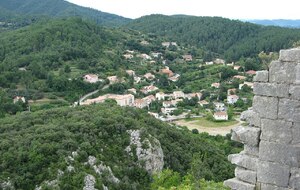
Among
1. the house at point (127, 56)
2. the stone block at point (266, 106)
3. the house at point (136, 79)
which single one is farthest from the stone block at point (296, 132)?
the house at point (127, 56)

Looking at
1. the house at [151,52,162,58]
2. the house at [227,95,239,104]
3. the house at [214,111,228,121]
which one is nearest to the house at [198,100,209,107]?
the house at [227,95,239,104]

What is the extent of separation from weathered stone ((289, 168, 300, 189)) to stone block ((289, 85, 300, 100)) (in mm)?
937

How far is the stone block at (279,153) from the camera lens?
529 cm

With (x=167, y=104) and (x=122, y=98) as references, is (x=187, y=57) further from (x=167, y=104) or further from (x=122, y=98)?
(x=122, y=98)

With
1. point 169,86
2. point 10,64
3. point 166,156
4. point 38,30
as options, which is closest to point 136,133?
point 166,156

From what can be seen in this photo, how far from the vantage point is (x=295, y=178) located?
→ 5273mm

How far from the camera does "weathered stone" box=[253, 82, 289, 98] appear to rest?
533cm

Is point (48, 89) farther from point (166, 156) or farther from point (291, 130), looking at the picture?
point (291, 130)

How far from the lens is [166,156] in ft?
97.1

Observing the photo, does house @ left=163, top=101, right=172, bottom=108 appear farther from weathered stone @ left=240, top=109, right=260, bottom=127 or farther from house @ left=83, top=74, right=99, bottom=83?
weathered stone @ left=240, top=109, right=260, bottom=127

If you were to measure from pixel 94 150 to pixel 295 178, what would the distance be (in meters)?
21.6

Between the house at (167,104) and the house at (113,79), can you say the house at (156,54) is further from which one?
the house at (167,104)

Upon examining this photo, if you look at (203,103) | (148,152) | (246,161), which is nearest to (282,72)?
(246,161)

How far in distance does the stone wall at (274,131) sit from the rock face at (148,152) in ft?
73.1
